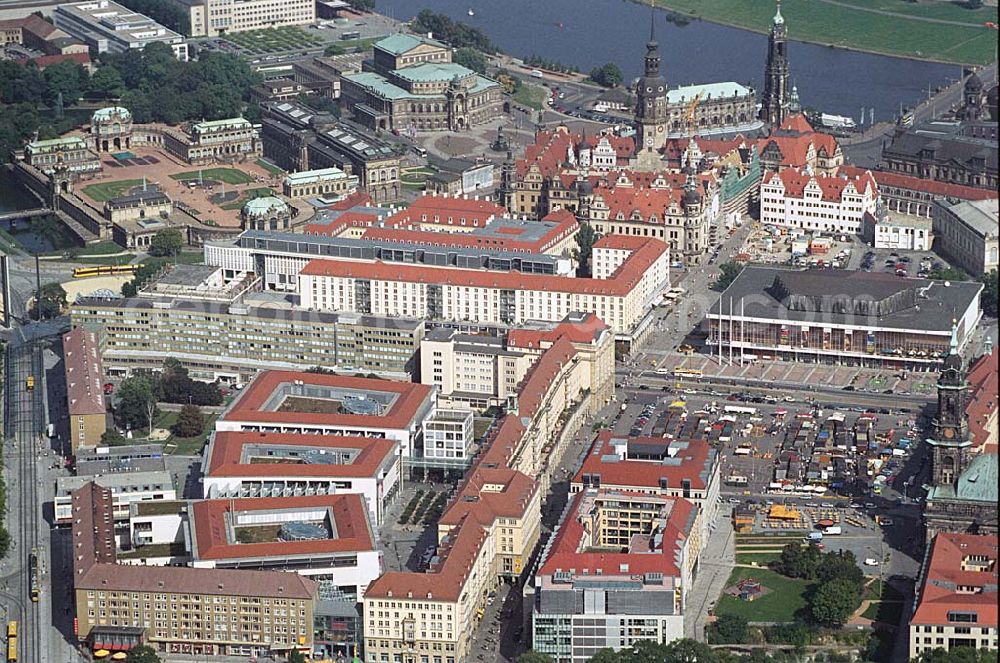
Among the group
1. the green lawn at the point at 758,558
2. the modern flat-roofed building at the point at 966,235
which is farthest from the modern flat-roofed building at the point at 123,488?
the modern flat-roofed building at the point at 966,235

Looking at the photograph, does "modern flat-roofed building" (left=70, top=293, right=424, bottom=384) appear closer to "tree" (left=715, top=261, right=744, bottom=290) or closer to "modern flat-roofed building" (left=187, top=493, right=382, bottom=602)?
"tree" (left=715, top=261, right=744, bottom=290)

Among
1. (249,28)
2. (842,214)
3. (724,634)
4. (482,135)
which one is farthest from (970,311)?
(249,28)

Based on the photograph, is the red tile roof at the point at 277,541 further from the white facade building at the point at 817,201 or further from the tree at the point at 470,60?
the tree at the point at 470,60

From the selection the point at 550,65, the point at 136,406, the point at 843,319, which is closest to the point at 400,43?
the point at 550,65

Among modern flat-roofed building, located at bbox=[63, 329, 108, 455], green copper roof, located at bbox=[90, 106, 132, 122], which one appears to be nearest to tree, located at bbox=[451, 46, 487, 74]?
green copper roof, located at bbox=[90, 106, 132, 122]

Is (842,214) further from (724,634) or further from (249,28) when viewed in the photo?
(249,28)

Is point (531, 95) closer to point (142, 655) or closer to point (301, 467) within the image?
point (301, 467)
